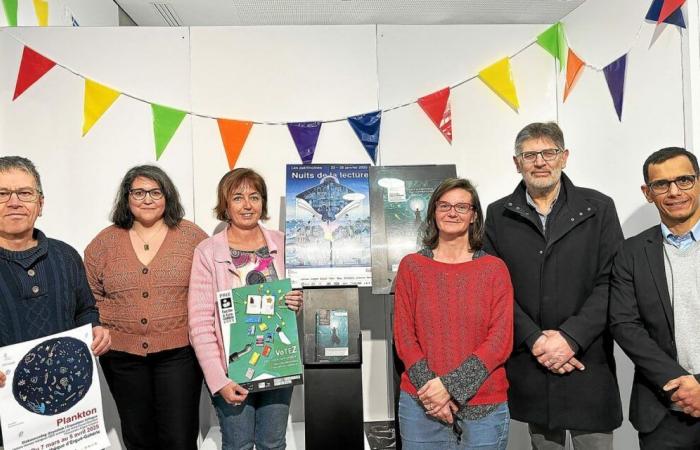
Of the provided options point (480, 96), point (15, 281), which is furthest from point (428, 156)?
point (15, 281)

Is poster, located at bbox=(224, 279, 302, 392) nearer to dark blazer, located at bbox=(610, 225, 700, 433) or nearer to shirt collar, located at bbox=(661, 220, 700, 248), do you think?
dark blazer, located at bbox=(610, 225, 700, 433)

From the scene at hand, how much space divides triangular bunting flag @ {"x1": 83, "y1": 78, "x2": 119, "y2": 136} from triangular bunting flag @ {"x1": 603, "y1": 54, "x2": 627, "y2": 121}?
280cm

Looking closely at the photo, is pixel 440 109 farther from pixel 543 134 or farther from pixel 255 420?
pixel 255 420

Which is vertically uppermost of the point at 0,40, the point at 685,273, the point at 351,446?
the point at 0,40

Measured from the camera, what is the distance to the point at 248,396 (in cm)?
225

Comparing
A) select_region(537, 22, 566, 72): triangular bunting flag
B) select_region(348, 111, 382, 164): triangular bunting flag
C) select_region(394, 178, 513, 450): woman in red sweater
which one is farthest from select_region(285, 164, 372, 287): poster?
select_region(537, 22, 566, 72): triangular bunting flag

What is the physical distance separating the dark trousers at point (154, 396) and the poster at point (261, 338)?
9.7 inches

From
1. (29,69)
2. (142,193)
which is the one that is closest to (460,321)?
(142,193)

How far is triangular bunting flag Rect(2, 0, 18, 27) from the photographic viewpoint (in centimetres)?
287

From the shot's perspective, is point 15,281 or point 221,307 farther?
point 221,307

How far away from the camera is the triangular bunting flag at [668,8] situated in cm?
239

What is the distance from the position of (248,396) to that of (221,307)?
1.31ft

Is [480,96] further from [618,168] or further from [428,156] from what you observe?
[618,168]

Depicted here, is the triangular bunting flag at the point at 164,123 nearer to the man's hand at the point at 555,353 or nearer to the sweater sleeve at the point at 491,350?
the sweater sleeve at the point at 491,350
